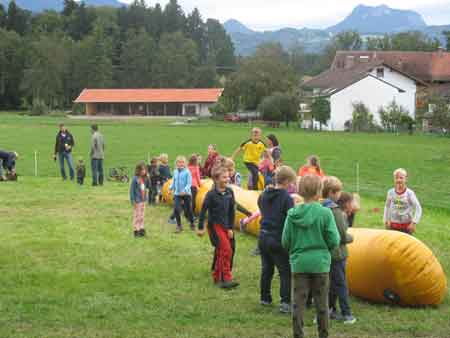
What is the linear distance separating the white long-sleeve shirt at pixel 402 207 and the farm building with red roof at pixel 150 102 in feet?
308

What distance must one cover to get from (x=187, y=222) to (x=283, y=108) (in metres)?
61.1

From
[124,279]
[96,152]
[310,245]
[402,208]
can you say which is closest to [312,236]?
[310,245]

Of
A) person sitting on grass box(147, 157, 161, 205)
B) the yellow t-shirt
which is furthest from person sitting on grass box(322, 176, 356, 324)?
person sitting on grass box(147, 157, 161, 205)

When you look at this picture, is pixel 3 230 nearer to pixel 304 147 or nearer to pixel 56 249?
pixel 56 249

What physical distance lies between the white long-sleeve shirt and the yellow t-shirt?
601 cm

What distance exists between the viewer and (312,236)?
21.9ft

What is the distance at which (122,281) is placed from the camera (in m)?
9.32

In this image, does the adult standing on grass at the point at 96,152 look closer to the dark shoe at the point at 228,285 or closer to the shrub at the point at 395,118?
the dark shoe at the point at 228,285

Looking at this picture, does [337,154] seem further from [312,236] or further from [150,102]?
[150,102]

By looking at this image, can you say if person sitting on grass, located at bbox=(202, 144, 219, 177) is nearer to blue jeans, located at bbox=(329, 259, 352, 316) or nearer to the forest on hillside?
Answer: blue jeans, located at bbox=(329, 259, 352, 316)

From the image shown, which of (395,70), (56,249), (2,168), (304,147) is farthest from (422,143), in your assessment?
(56,249)

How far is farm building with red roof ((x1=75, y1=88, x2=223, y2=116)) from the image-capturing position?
104438mm

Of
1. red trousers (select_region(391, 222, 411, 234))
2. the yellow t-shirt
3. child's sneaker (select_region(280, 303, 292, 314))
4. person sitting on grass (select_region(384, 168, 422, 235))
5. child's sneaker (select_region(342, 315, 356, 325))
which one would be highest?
the yellow t-shirt

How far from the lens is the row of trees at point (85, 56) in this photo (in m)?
112
